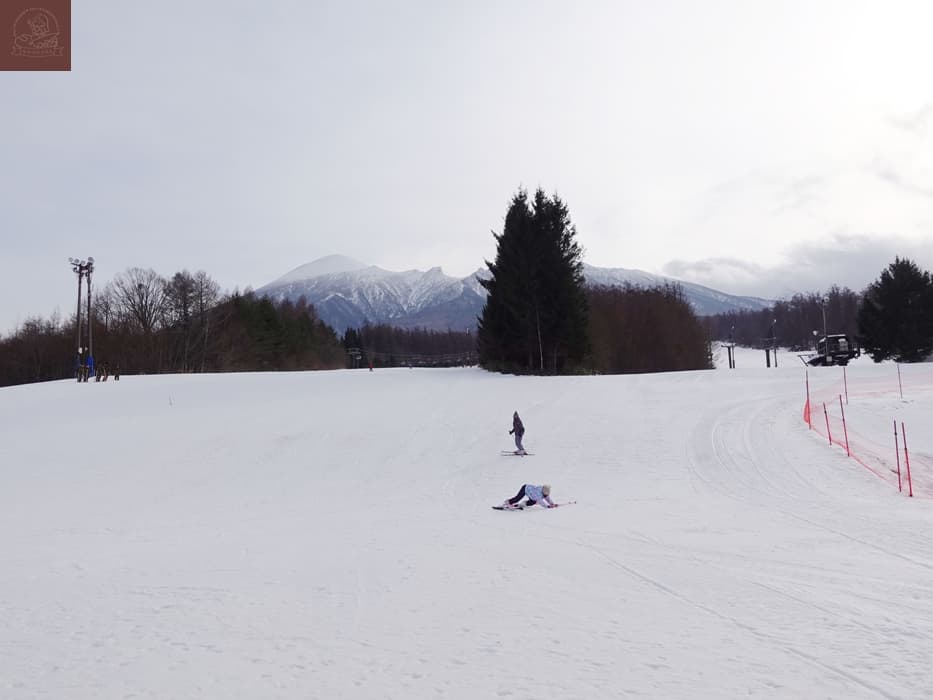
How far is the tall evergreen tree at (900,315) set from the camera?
48.2m

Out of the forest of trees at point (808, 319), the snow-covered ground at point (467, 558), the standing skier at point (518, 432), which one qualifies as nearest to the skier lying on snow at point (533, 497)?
the snow-covered ground at point (467, 558)

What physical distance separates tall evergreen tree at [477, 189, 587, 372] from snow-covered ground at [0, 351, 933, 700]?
17.5 metres

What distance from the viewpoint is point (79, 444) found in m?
22.6

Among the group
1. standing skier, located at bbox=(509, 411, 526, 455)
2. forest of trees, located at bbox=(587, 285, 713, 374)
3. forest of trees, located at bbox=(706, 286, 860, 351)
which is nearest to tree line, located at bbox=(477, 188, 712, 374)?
forest of trees, located at bbox=(587, 285, 713, 374)

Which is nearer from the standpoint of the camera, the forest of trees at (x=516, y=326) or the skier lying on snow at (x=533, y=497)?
the skier lying on snow at (x=533, y=497)

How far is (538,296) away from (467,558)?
34054mm

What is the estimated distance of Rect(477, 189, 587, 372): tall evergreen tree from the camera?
42750mm

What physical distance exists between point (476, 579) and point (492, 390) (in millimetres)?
24102

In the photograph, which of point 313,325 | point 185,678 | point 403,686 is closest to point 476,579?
point 403,686

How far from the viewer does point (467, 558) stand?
9.99 metres

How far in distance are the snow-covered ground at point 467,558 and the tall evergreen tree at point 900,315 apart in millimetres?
28418

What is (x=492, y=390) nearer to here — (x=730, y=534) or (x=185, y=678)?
(x=730, y=534)

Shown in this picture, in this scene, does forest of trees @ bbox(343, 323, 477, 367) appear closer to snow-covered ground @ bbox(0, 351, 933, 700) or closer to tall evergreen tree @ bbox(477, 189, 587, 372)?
tall evergreen tree @ bbox(477, 189, 587, 372)

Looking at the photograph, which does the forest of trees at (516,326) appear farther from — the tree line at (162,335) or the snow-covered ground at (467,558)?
the snow-covered ground at (467,558)
